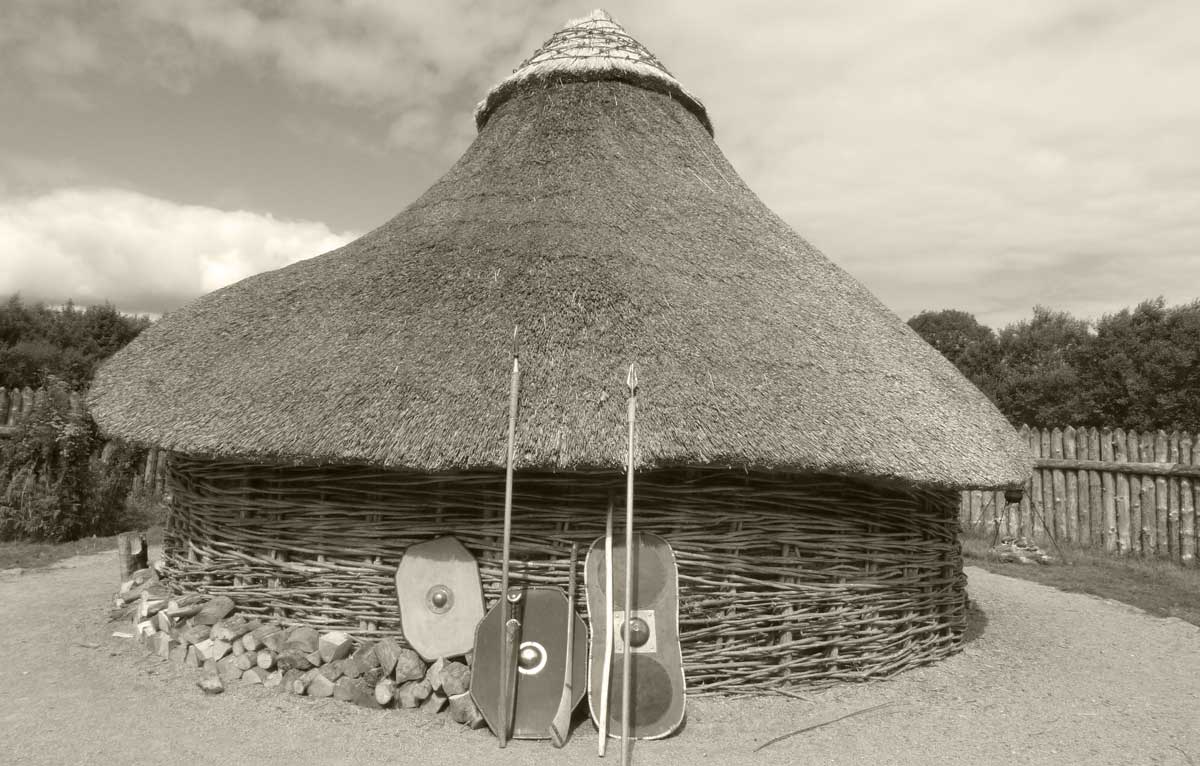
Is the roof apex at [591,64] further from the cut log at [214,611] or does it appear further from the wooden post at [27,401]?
the wooden post at [27,401]

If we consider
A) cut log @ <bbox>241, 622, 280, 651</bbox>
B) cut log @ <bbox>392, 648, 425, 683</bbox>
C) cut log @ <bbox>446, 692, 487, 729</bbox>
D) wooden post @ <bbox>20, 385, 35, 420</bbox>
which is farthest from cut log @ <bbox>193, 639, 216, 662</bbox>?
wooden post @ <bbox>20, 385, 35, 420</bbox>

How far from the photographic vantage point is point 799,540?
5.77 m

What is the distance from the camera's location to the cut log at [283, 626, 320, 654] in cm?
562

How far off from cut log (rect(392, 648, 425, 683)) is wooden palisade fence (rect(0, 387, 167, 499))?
23.1ft

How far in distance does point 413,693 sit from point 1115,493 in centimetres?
1131

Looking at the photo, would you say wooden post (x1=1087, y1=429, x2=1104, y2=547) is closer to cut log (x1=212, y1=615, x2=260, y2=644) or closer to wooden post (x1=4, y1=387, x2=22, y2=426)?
cut log (x1=212, y1=615, x2=260, y2=644)

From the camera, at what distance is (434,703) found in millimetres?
5223

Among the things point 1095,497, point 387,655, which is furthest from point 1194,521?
point 387,655

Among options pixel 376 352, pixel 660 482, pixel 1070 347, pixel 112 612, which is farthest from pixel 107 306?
pixel 1070 347

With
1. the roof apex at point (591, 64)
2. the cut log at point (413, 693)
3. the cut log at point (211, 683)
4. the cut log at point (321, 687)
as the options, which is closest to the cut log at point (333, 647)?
the cut log at point (321, 687)

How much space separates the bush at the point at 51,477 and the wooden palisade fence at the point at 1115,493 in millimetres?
13412

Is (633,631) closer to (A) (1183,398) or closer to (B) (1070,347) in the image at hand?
(A) (1183,398)

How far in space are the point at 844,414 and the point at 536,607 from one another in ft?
8.79

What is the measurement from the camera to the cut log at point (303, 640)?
562cm
